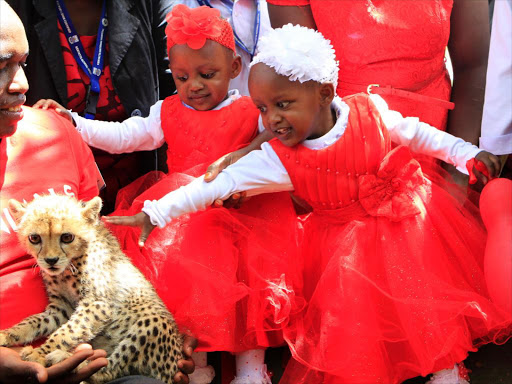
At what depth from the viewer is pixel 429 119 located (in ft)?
11.6

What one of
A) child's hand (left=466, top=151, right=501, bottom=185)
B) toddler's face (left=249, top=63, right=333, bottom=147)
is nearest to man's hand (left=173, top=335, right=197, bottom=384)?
toddler's face (left=249, top=63, right=333, bottom=147)

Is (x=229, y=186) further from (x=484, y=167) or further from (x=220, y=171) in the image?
(x=484, y=167)

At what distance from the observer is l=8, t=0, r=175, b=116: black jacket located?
11.1ft

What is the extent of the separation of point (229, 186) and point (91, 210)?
0.64 meters

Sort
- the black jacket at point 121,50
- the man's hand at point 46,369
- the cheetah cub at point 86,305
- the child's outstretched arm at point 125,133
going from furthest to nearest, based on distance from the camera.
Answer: the black jacket at point 121,50, the child's outstretched arm at point 125,133, the cheetah cub at point 86,305, the man's hand at point 46,369

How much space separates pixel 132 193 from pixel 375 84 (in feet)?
4.81

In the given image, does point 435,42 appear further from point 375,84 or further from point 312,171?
point 312,171

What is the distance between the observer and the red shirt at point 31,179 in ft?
7.61

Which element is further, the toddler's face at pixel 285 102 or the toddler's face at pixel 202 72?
the toddler's face at pixel 202 72

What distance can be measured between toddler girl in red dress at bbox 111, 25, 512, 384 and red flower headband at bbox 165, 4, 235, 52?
1.41ft

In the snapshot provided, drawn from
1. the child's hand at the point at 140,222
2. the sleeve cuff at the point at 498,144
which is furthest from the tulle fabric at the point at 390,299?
the child's hand at the point at 140,222

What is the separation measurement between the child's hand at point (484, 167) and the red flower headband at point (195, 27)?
4.48 feet

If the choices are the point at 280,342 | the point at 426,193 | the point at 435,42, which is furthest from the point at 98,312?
the point at 435,42

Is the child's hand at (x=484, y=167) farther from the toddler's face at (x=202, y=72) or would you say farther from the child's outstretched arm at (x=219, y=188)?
the toddler's face at (x=202, y=72)
